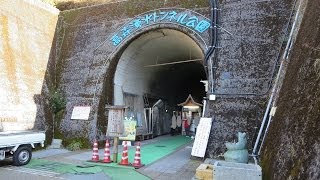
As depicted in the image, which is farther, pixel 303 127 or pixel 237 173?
pixel 237 173

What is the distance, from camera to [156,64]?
66.4ft

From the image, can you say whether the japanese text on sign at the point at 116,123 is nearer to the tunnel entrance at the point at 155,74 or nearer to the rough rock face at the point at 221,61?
the rough rock face at the point at 221,61

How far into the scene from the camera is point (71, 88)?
16578 millimetres

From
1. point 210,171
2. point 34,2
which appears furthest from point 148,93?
point 210,171

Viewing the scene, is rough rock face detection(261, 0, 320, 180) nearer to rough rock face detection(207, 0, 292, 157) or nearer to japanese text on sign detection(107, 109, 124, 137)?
rough rock face detection(207, 0, 292, 157)

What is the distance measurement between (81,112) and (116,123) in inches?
177

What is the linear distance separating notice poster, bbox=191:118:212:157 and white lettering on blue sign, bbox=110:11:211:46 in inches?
176

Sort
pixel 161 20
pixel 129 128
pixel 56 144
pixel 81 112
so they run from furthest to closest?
pixel 129 128 → pixel 81 112 → pixel 161 20 → pixel 56 144

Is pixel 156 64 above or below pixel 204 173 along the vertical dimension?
above

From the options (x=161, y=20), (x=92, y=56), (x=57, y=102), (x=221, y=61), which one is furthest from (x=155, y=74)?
(x=221, y=61)

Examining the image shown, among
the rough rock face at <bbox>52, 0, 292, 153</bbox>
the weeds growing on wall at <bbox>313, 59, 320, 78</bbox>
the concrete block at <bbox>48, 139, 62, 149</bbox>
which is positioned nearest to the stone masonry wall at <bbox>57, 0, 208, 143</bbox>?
the rough rock face at <bbox>52, 0, 292, 153</bbox>

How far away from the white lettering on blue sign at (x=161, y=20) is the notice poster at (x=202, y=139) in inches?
176

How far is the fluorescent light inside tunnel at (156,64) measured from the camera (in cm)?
1675

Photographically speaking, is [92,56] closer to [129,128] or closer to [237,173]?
[129,128]
